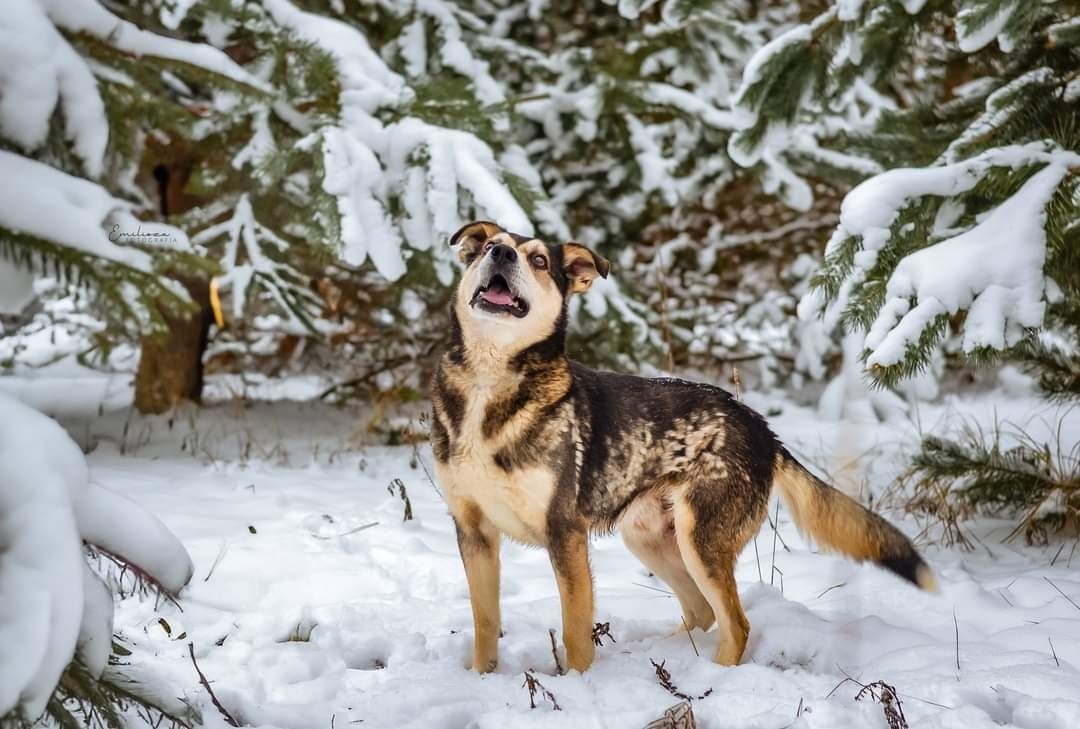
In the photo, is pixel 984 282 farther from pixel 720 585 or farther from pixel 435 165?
pixel 435 165

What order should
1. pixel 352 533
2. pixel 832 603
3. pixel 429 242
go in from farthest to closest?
pixel 429 242 < pixel 352 533 < pixel 832 603

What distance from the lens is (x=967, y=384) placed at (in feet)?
34.6

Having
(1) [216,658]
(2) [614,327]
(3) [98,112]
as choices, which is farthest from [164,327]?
(2) [614,327]

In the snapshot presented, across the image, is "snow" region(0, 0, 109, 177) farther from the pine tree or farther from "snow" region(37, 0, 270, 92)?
the pine tree

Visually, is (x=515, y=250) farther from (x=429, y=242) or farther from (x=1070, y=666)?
(x=1070, y=666)

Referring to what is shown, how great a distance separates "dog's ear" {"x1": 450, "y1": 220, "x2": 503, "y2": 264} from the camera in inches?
146

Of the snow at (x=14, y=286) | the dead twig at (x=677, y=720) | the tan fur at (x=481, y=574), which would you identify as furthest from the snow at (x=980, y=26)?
the snow at (x=14, y=286)

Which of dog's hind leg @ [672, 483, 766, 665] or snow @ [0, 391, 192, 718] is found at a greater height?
snow @ [0, 391, 192, 718]

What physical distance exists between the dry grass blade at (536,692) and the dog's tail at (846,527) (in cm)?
142

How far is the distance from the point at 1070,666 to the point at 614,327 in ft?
13.6

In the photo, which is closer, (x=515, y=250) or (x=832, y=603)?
(x=515, y=250)

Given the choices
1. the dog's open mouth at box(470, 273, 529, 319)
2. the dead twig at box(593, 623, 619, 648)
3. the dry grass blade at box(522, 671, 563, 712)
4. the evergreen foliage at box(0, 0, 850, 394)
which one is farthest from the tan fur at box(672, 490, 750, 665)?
the evergreen foliage at box(0, 0, 850, 394)

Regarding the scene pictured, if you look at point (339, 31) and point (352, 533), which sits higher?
point (339, 31)

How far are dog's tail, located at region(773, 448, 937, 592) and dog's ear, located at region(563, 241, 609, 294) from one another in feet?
3.66
